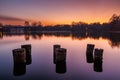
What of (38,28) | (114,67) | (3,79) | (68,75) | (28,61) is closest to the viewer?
(3,79)

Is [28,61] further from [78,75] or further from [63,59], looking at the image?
[78,75]

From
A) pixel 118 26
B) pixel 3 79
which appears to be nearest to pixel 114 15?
pixel 118 26

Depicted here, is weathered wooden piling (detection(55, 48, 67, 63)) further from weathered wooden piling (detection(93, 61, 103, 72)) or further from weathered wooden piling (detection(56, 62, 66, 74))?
weathered wooden piling (detection(93, 61, 103, 72))

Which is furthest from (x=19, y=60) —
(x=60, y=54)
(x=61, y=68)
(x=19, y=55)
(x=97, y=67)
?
(x=97, y=67)

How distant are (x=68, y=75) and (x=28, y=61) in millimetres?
6985

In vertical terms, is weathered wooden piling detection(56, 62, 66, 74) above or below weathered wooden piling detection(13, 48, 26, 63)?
below

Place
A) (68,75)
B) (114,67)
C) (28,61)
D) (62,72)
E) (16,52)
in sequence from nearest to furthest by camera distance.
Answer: (68,75) < (62,72) < (16,52) < (114,67) < (28,61)

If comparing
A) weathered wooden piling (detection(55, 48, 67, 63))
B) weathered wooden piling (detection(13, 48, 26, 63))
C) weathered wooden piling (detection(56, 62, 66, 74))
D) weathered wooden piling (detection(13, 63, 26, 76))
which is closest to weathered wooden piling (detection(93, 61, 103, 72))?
weathered wooden piling (detection(56, 62, 66, 74))

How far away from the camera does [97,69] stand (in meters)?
16.2

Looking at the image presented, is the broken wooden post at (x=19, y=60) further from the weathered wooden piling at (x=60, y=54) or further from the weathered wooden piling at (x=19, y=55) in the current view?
the weathered wooden piling at (x=60, y=54)

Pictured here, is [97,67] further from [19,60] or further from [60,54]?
[19,60]

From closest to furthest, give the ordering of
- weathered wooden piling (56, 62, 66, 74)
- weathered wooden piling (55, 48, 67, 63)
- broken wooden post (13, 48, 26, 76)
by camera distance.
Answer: weathered wooden piling (56, 62, 66, 74) < broken wooden post (13, 48, 26, 76) < weathered wooden piling (55, 48, 67, 63)

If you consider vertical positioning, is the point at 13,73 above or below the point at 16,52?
below

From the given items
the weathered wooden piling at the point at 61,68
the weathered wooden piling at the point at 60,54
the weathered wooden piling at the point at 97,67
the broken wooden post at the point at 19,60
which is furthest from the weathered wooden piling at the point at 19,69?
the weathered wooden piling at the point at 97,67
